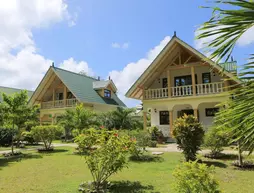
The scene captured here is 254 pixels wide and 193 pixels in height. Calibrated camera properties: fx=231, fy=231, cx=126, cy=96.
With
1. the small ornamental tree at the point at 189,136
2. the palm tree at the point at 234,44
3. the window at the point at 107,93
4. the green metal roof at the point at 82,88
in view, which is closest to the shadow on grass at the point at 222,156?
the small ornamental tree at the point at 189,136

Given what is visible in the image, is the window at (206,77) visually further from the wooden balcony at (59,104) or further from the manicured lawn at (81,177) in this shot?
the wooden balcony at (59,104)

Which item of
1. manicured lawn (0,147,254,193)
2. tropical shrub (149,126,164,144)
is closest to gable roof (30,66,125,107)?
tropical shrub (149,126,164,144)

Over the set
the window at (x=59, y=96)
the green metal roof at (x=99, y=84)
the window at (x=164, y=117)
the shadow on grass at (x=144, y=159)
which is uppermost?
the green metal roof at (x=99, y=84)

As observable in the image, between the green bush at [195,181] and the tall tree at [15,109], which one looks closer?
the green bush at [195,181]

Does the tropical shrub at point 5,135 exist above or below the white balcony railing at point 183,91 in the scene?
below

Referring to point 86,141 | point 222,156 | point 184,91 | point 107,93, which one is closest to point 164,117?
point 184,91

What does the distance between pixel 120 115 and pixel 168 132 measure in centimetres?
594

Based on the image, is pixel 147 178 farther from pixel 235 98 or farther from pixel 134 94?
pixel 134 94

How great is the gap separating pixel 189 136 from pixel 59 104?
22.1 metres

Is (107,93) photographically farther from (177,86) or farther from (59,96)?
(177,86)

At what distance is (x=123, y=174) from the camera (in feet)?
28.6

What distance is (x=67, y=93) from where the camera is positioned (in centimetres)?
3016

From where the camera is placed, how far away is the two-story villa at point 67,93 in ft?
91.2

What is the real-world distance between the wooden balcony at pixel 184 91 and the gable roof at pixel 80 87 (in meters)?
9.08
